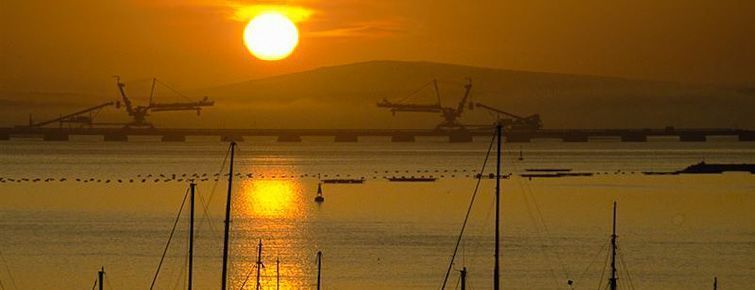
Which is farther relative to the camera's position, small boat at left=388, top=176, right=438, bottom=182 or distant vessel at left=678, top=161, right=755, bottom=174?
distant vessel at left=678, top=161, right=755, bottom=174

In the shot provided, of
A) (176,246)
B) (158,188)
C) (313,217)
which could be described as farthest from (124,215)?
(158,188)

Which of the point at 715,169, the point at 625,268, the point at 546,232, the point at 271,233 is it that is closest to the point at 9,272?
the point at 271,233

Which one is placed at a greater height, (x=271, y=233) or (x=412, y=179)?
(x=412, y=179)

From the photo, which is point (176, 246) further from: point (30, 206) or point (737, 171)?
point (737, 171)

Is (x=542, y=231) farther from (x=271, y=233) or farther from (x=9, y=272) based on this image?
(x=9, y=272)

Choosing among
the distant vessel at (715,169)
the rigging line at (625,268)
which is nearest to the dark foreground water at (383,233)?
the rigging line at (625,268)

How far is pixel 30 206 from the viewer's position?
69438 millimetres

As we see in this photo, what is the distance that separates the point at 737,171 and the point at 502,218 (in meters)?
54.0

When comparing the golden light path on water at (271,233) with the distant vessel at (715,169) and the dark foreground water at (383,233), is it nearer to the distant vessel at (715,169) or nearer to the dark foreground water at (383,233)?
the dark foreground water at (383,233)

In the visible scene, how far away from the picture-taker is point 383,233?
5362 cm

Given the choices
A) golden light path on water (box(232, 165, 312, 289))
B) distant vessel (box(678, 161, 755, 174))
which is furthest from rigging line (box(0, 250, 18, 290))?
distant vessel (box(678, 161, 755, 174))

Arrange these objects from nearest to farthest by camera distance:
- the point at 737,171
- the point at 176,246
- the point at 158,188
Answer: the point at 176,246 < the point at 158,188 < the point at 737,171

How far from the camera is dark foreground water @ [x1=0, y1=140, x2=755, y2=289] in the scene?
39.6 metres

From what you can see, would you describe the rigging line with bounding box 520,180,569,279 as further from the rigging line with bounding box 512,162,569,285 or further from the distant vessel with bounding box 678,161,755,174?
the distant vessel with bounding box 678,161,755,174
